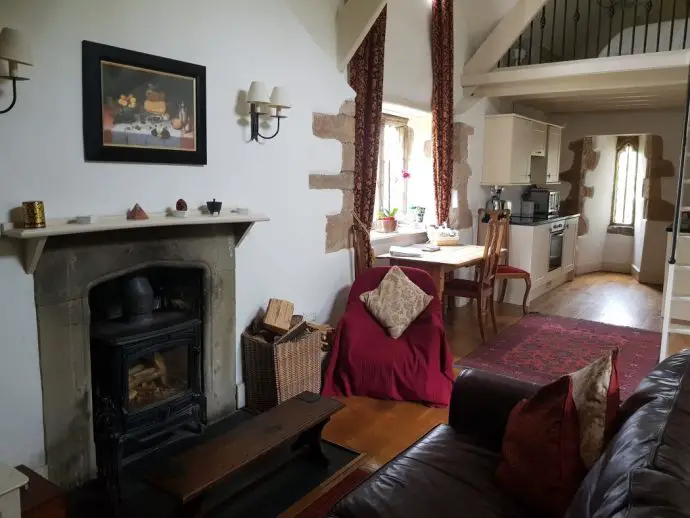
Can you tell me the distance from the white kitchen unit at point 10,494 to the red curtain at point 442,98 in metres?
4.23

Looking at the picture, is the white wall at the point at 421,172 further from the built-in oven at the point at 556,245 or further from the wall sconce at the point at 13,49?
the wall sconce at the point at 13,49

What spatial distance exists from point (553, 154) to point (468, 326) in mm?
3246

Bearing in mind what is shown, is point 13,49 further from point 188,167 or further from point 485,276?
point 485,276

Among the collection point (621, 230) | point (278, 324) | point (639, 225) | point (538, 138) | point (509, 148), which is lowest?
point (278, 324)

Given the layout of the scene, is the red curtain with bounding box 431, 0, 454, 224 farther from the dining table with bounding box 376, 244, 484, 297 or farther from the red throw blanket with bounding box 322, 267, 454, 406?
the red throw blanket with bounding box 322, 267, 454, 406

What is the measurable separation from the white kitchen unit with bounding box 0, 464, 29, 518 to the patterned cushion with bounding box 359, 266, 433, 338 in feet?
7.30

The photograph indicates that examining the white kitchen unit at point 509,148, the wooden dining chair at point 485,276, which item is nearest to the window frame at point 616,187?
the white kitchen unit at point 509,148

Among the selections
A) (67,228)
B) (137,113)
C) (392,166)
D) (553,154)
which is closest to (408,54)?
(392,166)

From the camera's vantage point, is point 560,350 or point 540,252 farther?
point 540,252

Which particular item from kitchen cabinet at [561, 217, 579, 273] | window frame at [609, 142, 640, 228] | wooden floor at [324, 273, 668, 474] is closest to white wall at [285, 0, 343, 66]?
wooden floor at [324, 273, 668, 474]

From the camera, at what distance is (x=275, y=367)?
312cm

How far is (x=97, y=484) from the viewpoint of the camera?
8.14 feet

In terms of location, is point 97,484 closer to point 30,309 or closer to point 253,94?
point 30,309

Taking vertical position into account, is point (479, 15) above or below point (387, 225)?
above
